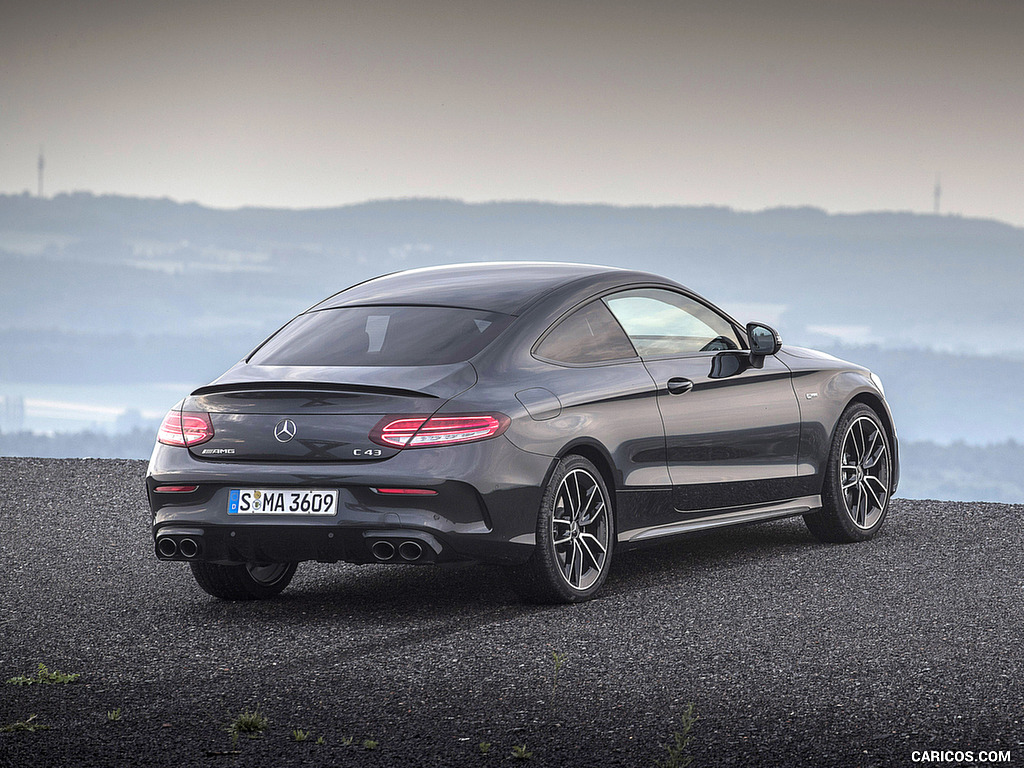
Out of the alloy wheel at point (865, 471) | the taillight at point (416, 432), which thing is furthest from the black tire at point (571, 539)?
the alloy wheel at point (865, 471)

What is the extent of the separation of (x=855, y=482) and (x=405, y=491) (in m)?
3.75

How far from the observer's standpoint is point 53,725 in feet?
16.2

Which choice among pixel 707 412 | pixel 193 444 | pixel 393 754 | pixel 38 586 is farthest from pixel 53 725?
pixel 707 412

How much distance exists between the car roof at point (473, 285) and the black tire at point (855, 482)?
200cm

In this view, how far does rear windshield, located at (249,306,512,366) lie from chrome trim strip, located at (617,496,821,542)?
1.29 metres

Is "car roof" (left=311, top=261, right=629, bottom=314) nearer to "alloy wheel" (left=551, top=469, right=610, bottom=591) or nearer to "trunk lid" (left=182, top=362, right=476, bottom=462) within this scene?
"trunk lid" (left=182, top=362, right=476, bottom=462)

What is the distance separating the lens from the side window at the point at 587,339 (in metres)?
7.01

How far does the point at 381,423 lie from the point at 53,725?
6.51 feet

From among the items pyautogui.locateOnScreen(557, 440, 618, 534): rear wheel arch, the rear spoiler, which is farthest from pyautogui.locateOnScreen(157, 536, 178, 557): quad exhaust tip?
pyautogui.locateOnScreen(557, 440, 618, 534): rear wheel arch

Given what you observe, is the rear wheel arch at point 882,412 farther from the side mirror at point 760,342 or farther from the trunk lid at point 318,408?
the trunk lid at point 318,408

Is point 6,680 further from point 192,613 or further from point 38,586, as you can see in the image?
point 38,586

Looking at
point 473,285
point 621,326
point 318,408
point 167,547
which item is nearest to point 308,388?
point 318,408

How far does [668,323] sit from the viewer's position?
313 inches

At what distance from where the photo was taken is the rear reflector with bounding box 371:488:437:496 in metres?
6.27
